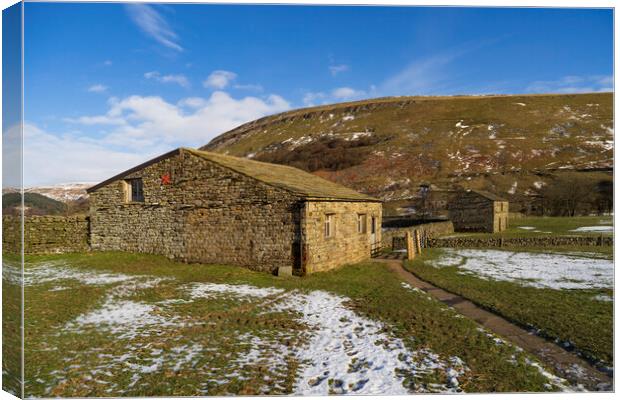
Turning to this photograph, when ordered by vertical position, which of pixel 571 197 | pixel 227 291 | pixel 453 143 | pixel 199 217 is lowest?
pixel 227 291

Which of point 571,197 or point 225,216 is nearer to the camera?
point 225,216

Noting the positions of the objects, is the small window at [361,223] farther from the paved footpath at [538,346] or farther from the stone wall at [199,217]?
the paved footpath at [538,346]

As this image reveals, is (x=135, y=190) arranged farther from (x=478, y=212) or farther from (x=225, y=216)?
(x=478, y=212)

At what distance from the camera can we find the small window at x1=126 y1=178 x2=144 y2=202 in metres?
18.6

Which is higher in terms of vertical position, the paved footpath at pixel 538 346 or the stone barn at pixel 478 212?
the stone barn at pixel 478 212

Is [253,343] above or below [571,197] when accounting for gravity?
below

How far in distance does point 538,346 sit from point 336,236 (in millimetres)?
10302

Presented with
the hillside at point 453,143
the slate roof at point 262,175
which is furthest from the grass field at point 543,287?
the hillside at point 453,143

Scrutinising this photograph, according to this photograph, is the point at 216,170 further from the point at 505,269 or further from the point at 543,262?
the point at 543,262

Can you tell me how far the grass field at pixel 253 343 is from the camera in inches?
218

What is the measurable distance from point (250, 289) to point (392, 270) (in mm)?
7145

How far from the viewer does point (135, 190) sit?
18.8m

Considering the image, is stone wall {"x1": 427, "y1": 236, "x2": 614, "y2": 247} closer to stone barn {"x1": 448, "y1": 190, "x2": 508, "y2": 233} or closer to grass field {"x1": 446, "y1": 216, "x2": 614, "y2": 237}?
grass field {"x1": 446, "y1": 216, "x2": 614, "y2": 237}

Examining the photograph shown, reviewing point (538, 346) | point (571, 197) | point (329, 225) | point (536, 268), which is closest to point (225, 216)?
point (329, 225)
